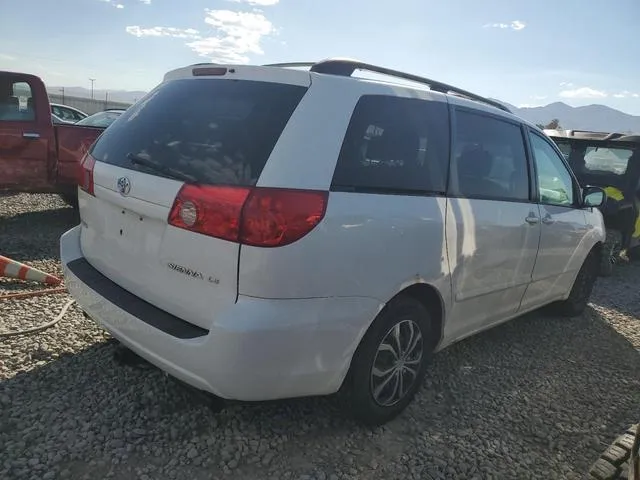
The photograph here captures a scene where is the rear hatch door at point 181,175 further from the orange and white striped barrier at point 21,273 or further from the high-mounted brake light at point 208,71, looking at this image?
the orange and white striped barrier at point 21,273

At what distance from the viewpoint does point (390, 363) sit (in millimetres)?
2725

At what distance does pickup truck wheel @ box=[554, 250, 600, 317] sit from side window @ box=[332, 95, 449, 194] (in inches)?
114

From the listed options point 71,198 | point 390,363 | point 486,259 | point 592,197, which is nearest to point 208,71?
point 390,363

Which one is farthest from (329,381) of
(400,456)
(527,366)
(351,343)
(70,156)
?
(70,156)

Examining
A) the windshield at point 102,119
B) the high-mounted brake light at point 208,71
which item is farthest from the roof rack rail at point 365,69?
the windshield at point 102,119

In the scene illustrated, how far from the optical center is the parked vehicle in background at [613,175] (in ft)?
24.2

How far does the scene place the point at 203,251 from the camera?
6.98 feet

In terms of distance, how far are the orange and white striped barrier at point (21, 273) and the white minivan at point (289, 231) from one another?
1.60 meters

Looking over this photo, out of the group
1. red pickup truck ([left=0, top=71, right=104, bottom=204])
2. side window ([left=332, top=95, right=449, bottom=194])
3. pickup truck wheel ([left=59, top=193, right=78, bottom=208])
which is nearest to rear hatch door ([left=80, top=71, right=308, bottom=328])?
side window ([left=332, top=95, right=449, bottom=194])

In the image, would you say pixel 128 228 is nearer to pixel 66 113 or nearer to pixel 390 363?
pixel 390 363

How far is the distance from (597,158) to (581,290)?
141 inches

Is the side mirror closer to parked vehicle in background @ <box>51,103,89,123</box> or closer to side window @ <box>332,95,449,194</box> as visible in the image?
side window @ <box>332,95,449,194</box>

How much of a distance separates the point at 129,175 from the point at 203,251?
618 millimetres

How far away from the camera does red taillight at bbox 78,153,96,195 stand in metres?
2.76
